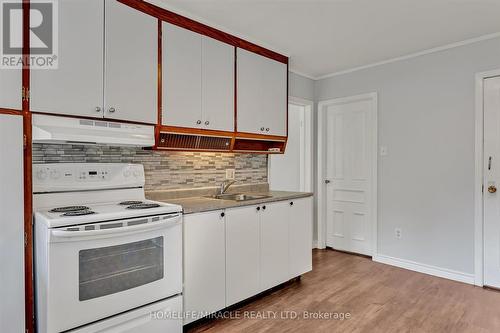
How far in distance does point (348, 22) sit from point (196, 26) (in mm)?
1298

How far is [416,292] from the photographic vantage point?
9.43 feet

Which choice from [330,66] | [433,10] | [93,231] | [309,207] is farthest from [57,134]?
[330,66]

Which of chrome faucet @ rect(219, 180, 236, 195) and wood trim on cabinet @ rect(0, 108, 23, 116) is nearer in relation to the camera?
wood trim on cabinet @ rect(0, 108, 23, 116)

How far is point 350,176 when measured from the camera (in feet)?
13.4

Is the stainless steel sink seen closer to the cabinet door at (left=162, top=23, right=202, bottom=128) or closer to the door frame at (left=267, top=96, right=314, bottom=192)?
the cabinet door at (left=162, top=23, right=202, bottom=128)

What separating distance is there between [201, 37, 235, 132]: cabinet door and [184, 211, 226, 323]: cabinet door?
2.83 feet

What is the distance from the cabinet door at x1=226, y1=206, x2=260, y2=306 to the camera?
243cm

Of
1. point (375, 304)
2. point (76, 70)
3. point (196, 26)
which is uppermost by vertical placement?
point (196, 26)

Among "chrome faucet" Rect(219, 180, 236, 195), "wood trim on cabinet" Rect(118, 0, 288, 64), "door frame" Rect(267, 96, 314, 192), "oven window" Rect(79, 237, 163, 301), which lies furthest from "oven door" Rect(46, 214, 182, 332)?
"door frame" Rect(267, 96, 314, 192)

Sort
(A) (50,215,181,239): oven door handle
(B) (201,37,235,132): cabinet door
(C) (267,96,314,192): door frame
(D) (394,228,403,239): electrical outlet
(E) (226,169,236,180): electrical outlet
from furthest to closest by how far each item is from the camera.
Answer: (C) (267,96,314,192): door frame
(D) (394,228,403,239): electrical outlet
(E) (226,169,236,180): electrical outlet
(B) (201,37,235,132): cabinet door
(A) (50,215,181,239): oven door handle

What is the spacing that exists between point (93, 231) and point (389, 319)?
220 centimetres

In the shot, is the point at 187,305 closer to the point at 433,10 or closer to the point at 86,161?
the point at 86,161

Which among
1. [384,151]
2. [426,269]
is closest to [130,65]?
[384,151]

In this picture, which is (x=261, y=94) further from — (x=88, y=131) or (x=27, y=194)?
(x=27, y=194)
